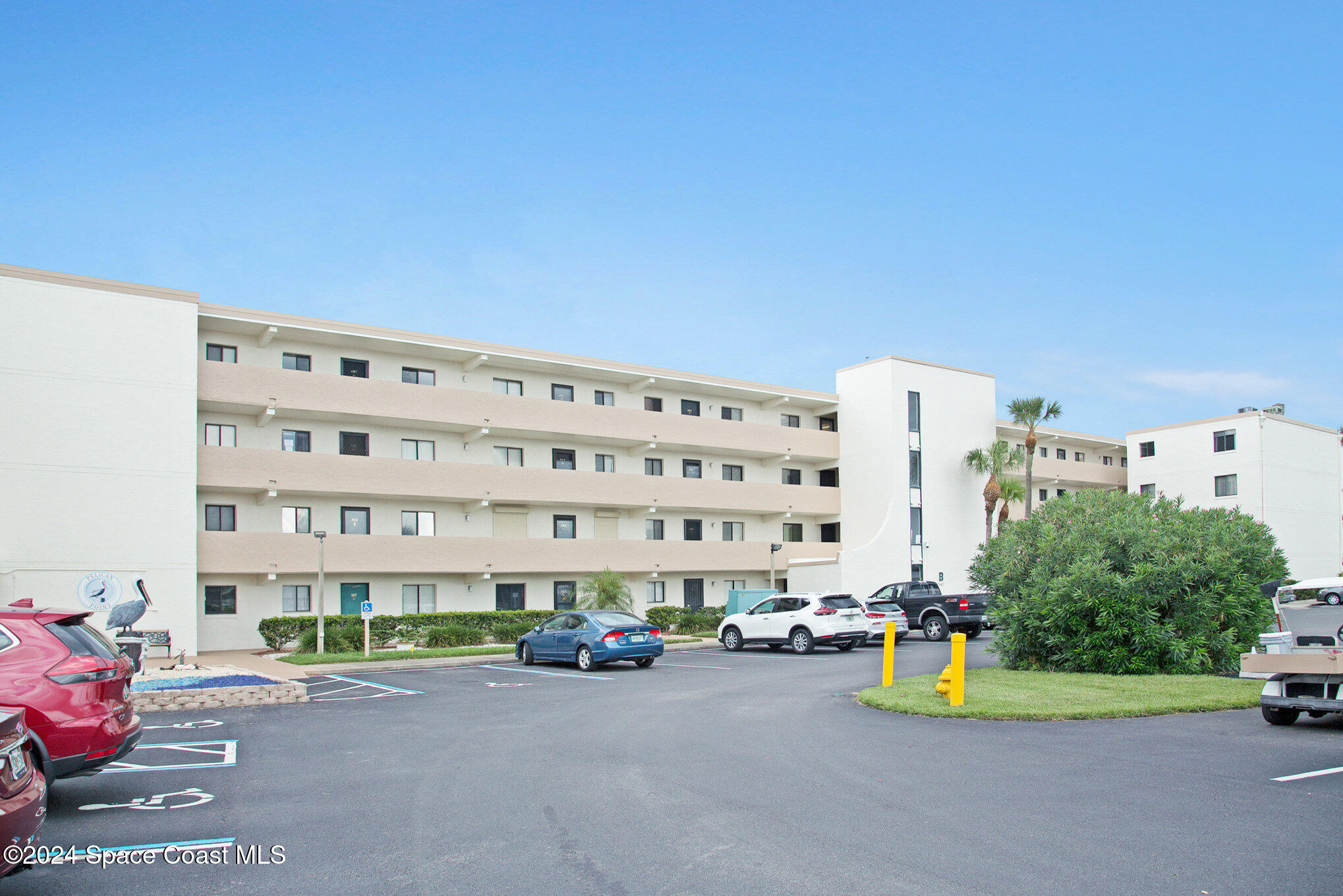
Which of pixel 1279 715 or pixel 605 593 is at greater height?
pixel 1279 715

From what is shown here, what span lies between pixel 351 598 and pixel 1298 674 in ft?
90.9

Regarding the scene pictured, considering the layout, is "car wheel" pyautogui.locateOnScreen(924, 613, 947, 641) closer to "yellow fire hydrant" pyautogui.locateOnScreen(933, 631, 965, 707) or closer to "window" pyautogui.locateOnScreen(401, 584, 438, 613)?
"window" pyautogui.locateOnScreen(401, 584, 438, 613)

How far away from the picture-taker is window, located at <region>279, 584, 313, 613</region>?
100 feet

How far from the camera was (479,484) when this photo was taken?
33.8 metres

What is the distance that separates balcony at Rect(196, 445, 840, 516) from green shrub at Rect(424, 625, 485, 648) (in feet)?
16.6

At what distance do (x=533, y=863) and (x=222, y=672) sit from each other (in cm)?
1605

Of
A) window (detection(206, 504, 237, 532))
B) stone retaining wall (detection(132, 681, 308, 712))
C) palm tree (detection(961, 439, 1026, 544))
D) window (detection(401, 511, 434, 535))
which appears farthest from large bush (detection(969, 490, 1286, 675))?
palm tree (detection(961, 439, 1026, 544))

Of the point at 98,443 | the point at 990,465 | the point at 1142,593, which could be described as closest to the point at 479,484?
the point at 98,443

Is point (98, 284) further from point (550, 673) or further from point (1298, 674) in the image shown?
point (1298, 674)

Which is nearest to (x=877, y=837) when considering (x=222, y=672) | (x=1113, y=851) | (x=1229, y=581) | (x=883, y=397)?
(x=1113, y=851)

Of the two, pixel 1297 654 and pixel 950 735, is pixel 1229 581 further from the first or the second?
pixel 950 735

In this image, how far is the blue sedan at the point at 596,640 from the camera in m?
21.7

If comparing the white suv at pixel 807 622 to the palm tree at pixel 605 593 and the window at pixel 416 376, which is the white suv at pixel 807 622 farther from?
the window at pixel 416 376

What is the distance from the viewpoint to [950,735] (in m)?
11.4
